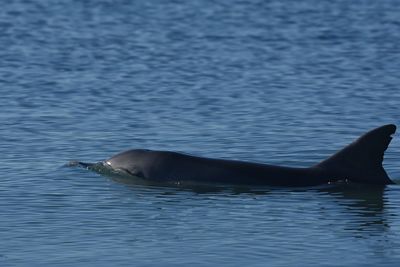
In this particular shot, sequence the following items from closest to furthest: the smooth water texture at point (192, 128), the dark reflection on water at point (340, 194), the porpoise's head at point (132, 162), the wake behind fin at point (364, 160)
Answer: the smooth water texture at point (192, 128) < the dark reflection on water at point (340, 194) < the wake behind fin at point (364, 160) < the porpoise's head at point (132, 162)

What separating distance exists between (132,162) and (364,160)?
3.54 metres

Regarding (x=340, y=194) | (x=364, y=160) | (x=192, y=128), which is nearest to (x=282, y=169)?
(x=340, y=194)

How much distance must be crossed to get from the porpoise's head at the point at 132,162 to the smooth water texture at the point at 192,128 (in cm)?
52

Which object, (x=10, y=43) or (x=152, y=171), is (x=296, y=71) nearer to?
(x=10, y=43)

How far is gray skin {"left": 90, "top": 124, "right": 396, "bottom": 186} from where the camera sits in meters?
21.0

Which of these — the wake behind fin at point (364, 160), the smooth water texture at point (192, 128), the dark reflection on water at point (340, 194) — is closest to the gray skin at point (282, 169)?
the wake behind fin at point (364, 160)

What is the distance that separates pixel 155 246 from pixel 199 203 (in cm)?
274

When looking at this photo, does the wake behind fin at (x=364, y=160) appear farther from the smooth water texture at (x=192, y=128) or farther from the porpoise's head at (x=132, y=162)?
the porpoise's head at (x=132, y=162)

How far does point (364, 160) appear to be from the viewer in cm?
2116

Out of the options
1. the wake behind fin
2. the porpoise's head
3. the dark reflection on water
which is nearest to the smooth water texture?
the dark reflection on water

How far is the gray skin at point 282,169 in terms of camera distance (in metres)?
21.0

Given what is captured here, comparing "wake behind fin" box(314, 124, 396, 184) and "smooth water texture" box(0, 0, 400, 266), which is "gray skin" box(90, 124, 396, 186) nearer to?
"wake behind fin" box(314, 124, 396, 184)

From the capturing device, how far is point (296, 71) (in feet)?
116

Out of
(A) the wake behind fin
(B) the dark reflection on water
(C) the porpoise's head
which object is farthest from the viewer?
(C) the porpoise's head
